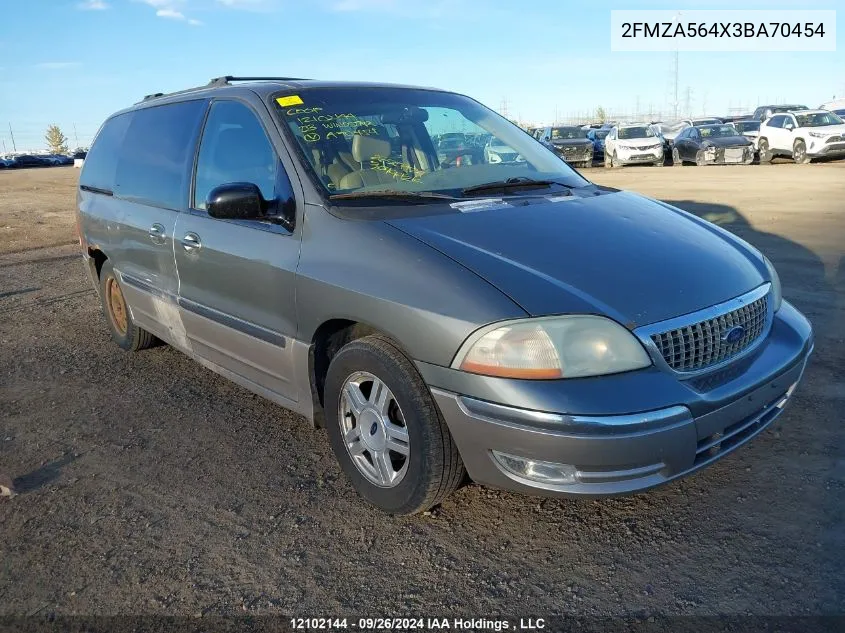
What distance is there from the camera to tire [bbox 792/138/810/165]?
22500mm

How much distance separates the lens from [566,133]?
30359 millimetres

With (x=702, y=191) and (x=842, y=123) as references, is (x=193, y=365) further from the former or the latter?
(x=842, y=123)

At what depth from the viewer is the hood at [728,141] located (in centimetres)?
2388

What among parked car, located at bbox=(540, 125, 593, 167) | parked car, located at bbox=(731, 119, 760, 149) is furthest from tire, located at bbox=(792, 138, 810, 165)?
parked car, located at bbox=(540, 125, 593, 167)

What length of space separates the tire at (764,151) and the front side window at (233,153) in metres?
24.0

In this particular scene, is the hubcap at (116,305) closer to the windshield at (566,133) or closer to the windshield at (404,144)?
the windshield at (404,144)

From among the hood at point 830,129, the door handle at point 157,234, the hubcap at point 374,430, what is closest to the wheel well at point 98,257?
the door handle at point 157,234

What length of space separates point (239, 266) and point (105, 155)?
2.58 meters

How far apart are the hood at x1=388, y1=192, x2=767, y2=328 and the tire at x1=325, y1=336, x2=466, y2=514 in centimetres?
50

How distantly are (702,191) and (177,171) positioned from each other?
12691 mm

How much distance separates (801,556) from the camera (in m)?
2.61

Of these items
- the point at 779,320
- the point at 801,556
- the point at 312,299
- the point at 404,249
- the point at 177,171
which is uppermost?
the point at 177,171

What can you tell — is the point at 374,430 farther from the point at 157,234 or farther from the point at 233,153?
the point at 157,234

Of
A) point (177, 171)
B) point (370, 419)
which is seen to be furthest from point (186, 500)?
point (177, 171)
